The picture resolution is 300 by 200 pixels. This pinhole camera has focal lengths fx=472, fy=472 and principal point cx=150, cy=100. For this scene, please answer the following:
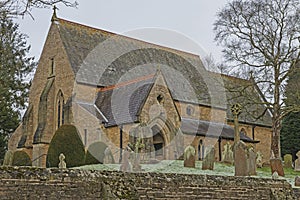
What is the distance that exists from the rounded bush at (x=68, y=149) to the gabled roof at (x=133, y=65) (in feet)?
15.8

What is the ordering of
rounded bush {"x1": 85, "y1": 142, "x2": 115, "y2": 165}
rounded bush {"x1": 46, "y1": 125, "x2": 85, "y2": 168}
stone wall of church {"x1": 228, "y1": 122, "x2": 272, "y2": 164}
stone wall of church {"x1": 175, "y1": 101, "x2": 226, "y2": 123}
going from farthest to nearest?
1. stone wall of church {"x1": 228, "y1": 122, "x2": 272, "y2": 164}
2. stone wall of church {"x1": 175, "y1": 101, "x2": 226, "y2": 123}
3. rounded bush {"x1": 85, "y1": 142, "x2": 115, "y2": 165}
4. rounded bush {"x1": 46, "y1": 125, "x2": 85, "y2": 168}

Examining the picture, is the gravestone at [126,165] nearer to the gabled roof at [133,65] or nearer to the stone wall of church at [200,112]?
the gabled roof at [133,65]

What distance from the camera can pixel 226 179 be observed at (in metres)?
12.5

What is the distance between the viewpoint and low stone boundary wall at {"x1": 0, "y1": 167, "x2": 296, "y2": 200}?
28.9 feet

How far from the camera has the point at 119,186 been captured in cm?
1013

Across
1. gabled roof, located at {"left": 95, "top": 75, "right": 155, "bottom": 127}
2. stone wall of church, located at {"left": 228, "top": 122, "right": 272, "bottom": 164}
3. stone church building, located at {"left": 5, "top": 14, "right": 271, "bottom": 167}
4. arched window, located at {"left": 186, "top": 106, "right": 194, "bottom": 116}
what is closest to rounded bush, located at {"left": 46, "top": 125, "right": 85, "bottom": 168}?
stone church building, located at {"left": 5, "top": 14, "right": 271, "bottom": 167}

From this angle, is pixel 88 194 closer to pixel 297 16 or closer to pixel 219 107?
pixel 297 16

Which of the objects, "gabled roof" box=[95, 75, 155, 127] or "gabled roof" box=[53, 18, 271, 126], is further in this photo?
"gabled roof" box=[53, 18, 271, 126]

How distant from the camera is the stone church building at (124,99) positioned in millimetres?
27062

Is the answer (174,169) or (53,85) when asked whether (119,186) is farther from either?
(53,85)

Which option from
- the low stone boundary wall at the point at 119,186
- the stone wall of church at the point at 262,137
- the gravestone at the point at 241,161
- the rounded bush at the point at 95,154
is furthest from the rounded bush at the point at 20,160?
the stone wall of church at the point at 262,137

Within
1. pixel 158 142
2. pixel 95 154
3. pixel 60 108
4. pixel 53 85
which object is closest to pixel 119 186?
pixel 95 154

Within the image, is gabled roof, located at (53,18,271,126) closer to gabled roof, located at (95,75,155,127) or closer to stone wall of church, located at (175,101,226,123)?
gabled roof, located at (95,75,155,127)

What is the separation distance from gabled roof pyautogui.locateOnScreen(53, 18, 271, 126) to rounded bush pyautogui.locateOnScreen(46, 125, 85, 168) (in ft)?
15.8
